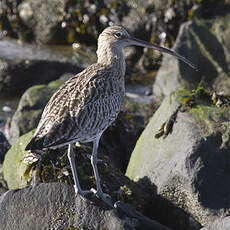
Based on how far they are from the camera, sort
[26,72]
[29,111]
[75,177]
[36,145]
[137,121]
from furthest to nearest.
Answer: [26,72] < [137,121] < [29,111] < [75,177] < [36,145]

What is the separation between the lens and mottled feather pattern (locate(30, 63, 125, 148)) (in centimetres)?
532

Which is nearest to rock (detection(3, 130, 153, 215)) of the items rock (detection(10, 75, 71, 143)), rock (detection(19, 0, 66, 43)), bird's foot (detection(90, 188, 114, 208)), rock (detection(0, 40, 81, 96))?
bird's foot (detection(90, 188, 114, 208))

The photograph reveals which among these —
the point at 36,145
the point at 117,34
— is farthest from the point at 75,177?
the point at 117,34

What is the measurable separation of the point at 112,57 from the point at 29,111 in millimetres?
2482

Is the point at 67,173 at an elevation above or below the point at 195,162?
below

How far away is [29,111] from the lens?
27.1 ft

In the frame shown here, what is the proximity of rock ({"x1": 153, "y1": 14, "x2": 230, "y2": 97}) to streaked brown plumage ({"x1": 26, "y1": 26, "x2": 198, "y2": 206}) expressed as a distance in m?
4.79

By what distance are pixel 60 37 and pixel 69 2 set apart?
106 centimetres

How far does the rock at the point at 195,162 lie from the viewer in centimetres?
612

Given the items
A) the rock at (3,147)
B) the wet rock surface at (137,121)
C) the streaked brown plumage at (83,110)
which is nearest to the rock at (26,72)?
the wet rock surface at (137,121)

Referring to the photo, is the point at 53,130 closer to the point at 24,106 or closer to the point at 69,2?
the point at 24,106

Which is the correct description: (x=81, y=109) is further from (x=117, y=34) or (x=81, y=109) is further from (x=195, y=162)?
(x=195, y=162)

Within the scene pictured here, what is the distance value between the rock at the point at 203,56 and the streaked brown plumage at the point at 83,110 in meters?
4.79

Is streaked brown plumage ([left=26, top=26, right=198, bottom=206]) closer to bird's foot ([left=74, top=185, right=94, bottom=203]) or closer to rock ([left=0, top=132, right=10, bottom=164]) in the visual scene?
bird's foot ([left=74, top=185, right=94, bottom=203])
